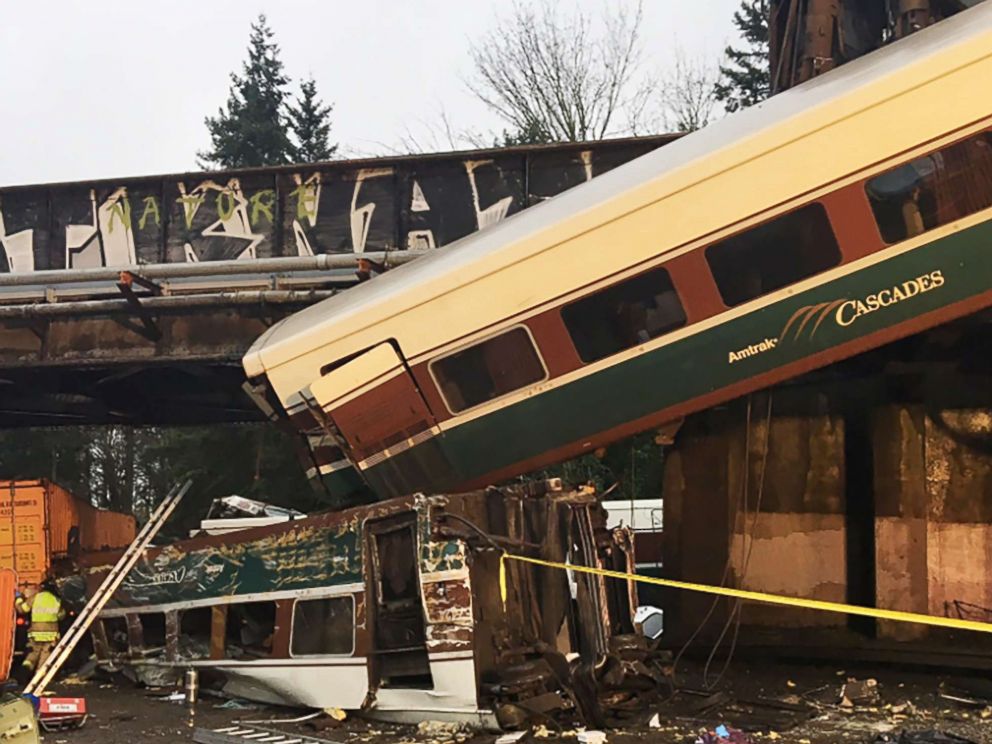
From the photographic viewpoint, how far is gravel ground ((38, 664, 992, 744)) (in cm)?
675

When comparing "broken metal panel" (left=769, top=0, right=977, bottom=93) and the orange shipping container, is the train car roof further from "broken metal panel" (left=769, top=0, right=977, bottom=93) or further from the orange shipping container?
the orange shipping container

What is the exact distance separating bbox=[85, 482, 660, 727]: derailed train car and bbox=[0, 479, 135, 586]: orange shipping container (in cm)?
328

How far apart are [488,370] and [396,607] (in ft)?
6.92

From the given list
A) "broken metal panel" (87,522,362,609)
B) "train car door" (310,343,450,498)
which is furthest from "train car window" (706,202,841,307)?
"broken metal panel" (87,522,362,609)

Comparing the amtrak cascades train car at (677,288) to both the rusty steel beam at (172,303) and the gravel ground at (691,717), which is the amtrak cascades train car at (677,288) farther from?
the rusty steel beam at (172,303)

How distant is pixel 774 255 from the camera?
286 inches

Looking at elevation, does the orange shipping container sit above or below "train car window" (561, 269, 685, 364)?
below

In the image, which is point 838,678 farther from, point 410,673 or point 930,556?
point 410,673

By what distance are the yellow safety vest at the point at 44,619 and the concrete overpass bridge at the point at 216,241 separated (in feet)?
11.8

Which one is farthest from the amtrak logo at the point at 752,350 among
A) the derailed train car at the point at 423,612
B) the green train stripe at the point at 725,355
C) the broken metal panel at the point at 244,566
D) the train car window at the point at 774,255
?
the broken metal panel at the point at 244,566

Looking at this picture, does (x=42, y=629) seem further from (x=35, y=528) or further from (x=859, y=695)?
(x=859, y=695)

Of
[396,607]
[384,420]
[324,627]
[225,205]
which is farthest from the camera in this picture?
[225,205]

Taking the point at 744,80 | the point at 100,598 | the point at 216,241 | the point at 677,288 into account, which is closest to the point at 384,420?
the point at 677,288

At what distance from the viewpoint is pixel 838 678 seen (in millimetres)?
9406
